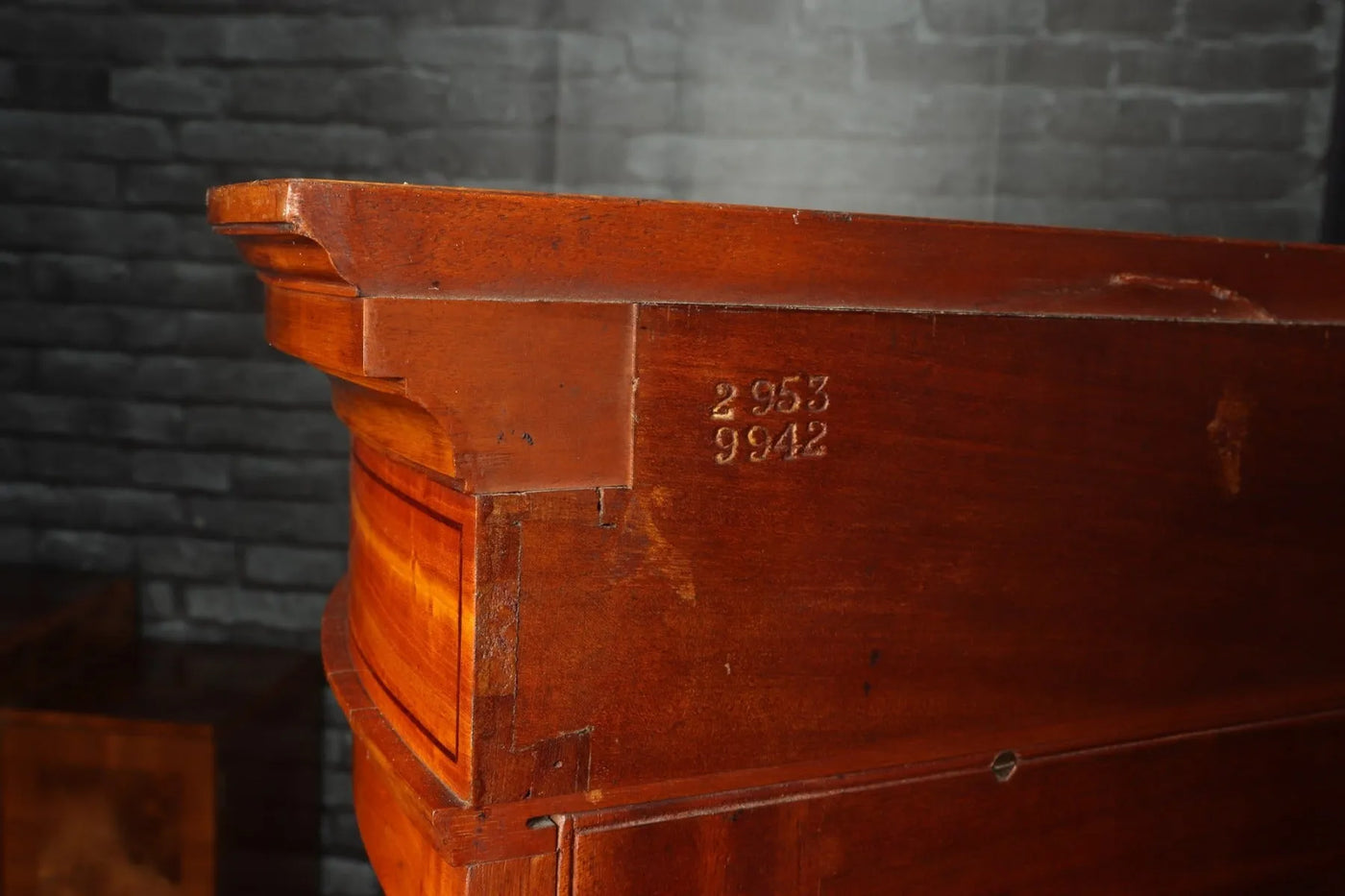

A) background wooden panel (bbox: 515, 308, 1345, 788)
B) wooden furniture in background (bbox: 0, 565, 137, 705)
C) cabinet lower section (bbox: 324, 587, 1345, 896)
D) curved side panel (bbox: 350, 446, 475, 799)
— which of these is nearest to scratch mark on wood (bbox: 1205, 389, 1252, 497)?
background wooden panel (bbox: 515, 308, 1345, 788)

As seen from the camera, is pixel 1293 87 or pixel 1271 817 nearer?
pixel 1271 817

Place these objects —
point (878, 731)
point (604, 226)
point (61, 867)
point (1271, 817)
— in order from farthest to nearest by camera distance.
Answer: point (61, 867)
point (1271, 817)
point (878, 731)
point (604, 226)

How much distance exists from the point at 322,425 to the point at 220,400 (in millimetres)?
204

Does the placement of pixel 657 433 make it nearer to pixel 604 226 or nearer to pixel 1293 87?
pixel 604 226

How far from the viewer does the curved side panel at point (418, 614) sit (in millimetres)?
732

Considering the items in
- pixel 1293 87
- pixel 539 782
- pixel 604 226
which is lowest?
pixel 539 782

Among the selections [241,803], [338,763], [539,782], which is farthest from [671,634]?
[338,763]

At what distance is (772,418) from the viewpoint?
2.54 ft

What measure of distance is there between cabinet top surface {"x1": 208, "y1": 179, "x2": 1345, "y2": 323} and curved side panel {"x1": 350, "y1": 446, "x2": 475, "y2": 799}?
0.15m

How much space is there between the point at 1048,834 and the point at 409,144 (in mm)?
1693

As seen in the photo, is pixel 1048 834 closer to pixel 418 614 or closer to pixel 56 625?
pixel 418 614

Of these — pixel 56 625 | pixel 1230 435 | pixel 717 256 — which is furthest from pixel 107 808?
pixel 1230 435

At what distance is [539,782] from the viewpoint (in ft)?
2.43

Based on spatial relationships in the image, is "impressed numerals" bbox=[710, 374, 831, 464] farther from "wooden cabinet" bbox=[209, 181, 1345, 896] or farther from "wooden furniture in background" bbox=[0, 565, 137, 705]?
"wooden furniture in background" bbox=[0, 565, 137, 705]
